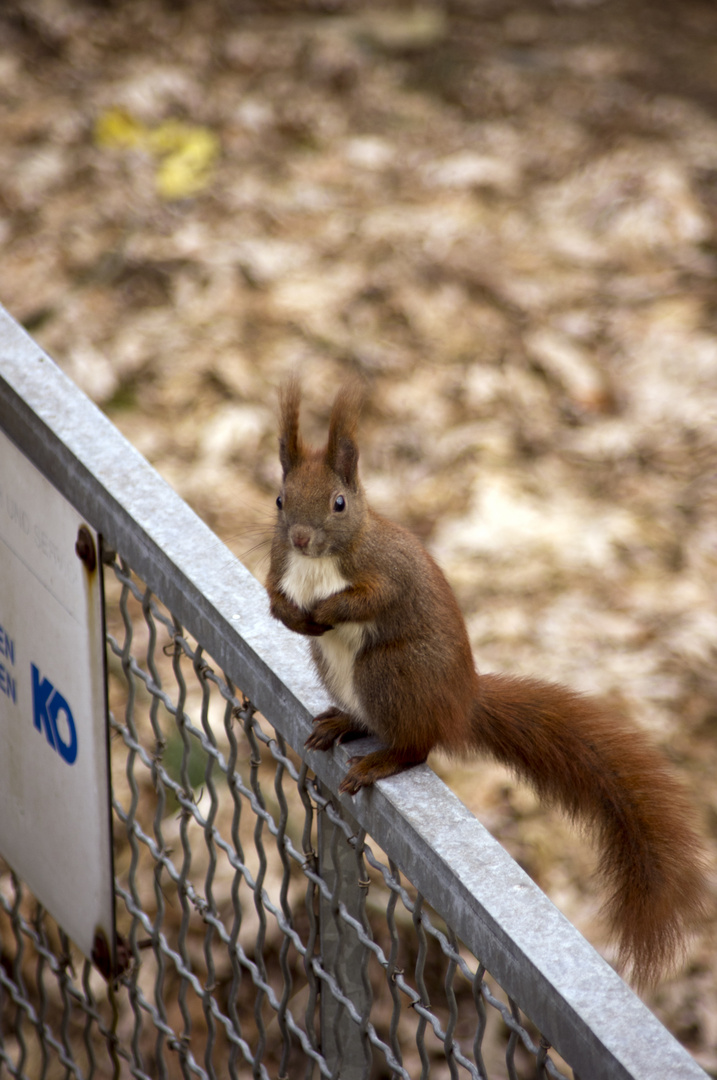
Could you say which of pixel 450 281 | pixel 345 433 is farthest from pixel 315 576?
pixel 450 281

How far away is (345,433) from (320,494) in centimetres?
7

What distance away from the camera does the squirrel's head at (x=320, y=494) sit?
1.25 m

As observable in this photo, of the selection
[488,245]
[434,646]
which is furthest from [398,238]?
[434,646]

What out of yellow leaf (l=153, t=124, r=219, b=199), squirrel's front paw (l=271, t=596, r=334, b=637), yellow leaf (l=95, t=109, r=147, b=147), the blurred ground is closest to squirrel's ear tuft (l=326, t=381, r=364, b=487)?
squirrel's front paw (l=271, t=596, r=334, b=637)

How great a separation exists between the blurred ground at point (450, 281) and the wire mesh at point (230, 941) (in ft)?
1.10

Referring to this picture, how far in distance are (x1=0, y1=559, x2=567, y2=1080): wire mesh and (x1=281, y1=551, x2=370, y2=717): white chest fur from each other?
96mm

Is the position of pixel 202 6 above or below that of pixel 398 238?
above

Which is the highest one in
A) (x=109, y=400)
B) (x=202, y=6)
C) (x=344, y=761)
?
(x=344, y=761)

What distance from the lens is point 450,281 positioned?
11.0ft

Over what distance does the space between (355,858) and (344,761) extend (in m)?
0.09

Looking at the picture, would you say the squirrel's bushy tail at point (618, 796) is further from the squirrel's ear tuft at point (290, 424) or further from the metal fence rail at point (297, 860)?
the squirrel's ear tuft at point (290, 424)

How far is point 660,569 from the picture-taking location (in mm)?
2668

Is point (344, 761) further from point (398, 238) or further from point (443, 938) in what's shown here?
point (398, 238)

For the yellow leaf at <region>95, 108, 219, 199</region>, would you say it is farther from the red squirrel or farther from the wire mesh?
the red squirrel
